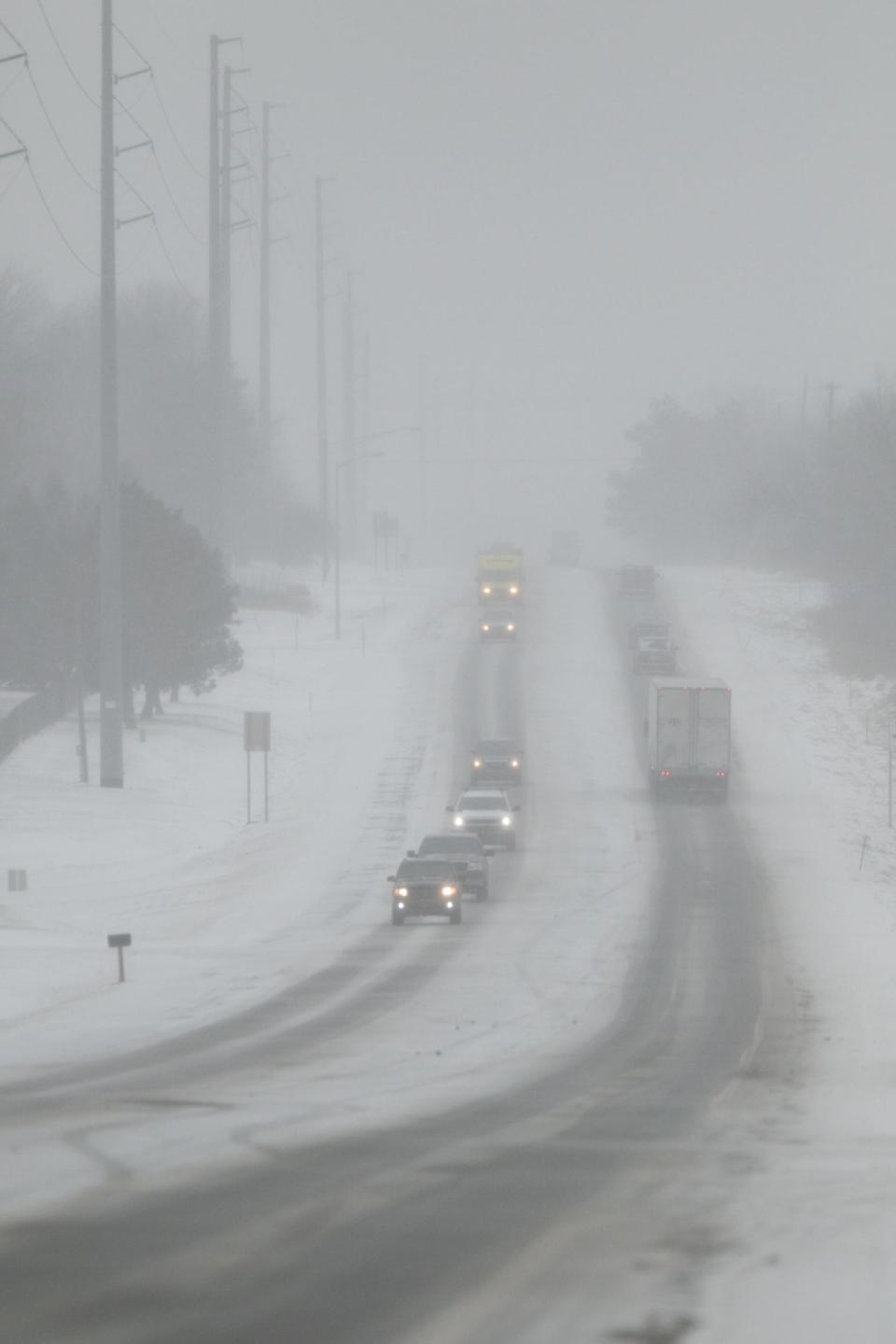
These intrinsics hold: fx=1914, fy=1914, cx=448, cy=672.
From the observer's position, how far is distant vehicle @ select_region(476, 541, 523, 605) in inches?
4178

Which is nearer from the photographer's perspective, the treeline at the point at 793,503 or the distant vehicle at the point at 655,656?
the distant vehicle at the point at 655,656

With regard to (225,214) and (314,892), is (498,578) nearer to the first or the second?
(225,214)

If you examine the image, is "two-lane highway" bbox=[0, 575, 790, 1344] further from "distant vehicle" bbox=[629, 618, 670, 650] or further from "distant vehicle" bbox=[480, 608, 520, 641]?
"distant vehicle" bbox=[480, 608, 520, 641]

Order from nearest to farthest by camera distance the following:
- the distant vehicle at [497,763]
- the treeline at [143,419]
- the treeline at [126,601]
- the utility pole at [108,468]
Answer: the utility pole at [108,468], the distant vehicle at [497,763], the treeline at [126,601], the treeline at [143,419]

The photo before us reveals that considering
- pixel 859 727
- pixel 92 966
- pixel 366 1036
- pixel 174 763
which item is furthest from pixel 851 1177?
pixel 859 727

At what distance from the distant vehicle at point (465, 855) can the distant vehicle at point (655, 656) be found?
4142 cm

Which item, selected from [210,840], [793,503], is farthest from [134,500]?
[793,503]

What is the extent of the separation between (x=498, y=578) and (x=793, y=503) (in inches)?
1427

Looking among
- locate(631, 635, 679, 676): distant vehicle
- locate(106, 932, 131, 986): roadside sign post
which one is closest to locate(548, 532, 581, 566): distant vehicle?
locate(631, 635, 679, 676): distant vehicle

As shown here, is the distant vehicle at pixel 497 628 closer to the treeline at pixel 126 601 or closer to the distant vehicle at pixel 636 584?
the distant vehicle at pixel 636 584

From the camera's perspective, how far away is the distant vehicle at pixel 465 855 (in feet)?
137

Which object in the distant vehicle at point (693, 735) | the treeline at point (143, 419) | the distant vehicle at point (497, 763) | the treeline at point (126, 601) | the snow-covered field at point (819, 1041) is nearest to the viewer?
the snow-covered field at point (819, 1041)

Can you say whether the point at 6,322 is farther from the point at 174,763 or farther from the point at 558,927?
the point at 558,927

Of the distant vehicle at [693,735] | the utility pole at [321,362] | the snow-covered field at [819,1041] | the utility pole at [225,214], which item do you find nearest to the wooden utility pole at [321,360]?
the utility pole at [321,362]
